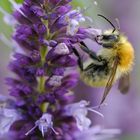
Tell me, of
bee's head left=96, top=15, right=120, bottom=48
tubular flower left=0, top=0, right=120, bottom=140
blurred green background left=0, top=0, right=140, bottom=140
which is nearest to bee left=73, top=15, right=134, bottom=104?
bee's head left=96, top=15, right=120, bottom=48

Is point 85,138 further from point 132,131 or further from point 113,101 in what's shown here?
point 113,101

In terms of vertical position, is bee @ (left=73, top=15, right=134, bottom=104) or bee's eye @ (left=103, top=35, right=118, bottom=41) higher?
bee's eye @ (left=103, top=35, right=118, bottom=41)

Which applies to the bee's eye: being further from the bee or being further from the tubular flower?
the tubular flower

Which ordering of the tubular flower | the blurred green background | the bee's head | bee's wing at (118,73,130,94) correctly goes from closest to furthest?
the tubular flower < the bee's head < bee's wing at (118,73,130,94) < the blurred green background

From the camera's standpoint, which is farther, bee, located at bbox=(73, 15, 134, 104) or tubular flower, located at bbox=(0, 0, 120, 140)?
bee, located at bbox=(73, 15, 134, 104)

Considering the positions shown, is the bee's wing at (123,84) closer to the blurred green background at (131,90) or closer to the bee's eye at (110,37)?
the bee's eye at (110,37)

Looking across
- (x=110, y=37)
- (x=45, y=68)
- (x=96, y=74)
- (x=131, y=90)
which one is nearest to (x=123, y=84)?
(x=96, y=74)

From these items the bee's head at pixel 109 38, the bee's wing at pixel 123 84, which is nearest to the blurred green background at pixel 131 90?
the bee's wing at pixel 123 84

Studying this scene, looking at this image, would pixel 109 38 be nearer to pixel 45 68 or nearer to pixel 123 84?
pixel 123 84
